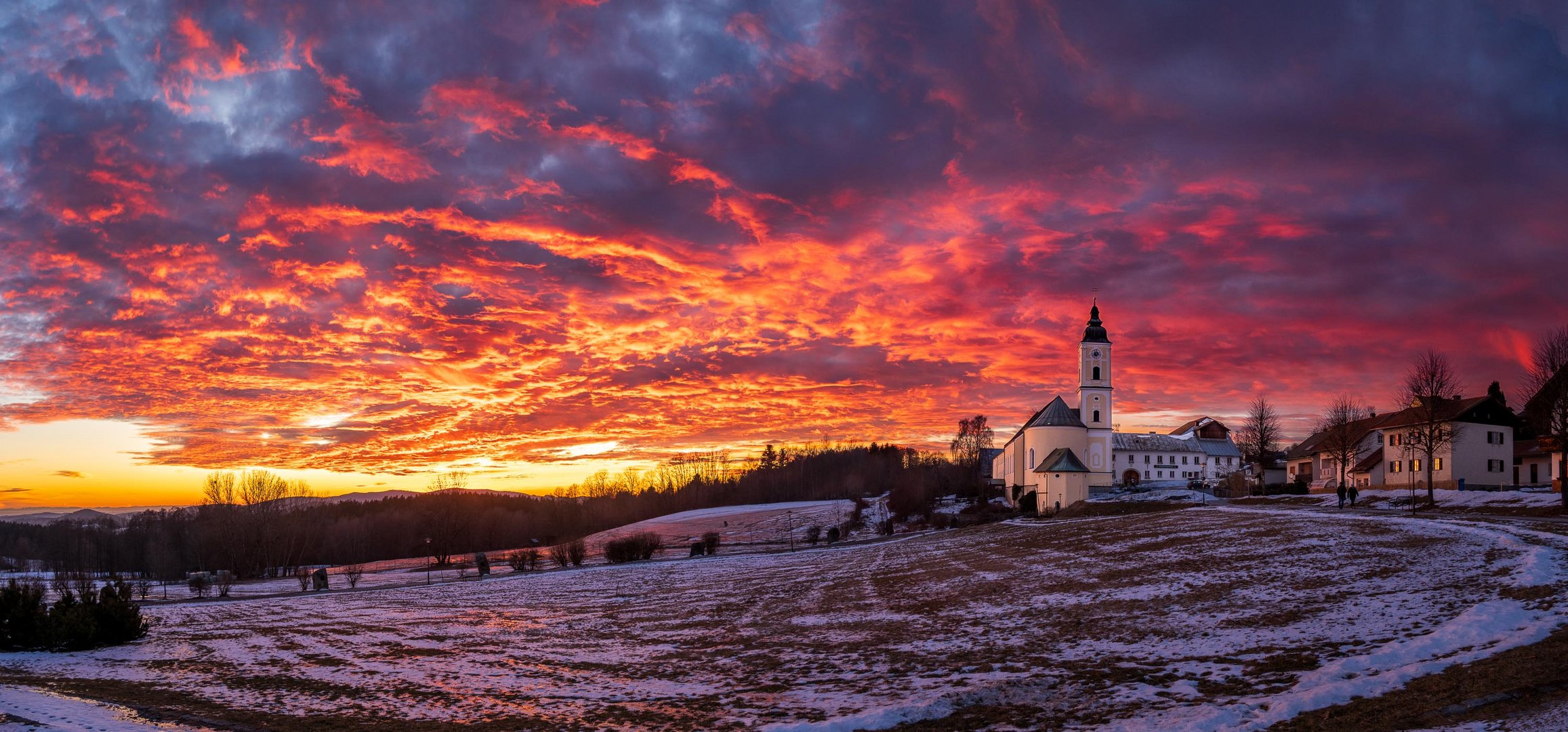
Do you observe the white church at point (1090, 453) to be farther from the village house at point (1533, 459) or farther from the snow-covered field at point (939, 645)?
the snow-covered field at point (939, 645)

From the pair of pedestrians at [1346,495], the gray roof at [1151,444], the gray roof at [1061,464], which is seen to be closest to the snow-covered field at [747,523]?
the gray roof at [1061,464]

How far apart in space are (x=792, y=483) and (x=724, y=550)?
123 meters

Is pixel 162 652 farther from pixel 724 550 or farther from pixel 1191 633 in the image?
pixel 724 550

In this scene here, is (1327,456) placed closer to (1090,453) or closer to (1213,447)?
(1090,453)

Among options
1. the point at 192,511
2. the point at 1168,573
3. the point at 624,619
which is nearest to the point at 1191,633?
the point at 1168,573

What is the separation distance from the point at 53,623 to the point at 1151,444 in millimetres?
111238

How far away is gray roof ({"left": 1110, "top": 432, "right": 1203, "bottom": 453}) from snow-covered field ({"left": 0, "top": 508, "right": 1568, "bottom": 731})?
259 ft

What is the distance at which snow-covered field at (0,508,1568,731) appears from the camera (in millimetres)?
13945

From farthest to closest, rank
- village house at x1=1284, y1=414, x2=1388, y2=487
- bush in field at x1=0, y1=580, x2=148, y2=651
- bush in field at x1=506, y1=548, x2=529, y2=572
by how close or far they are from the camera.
A: village house at x1=1284, y1=414, x2=1388, y2=487, bush in field at x1=506, y1=548, x2=529, y2=572, bush in field at x1=0, y1=580, x2=148, y2=651

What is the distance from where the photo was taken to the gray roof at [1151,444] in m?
113

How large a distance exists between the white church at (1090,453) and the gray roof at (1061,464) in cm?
9

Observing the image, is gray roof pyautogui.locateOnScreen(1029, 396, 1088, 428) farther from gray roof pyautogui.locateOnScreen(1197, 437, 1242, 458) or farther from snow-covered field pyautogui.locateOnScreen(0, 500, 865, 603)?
gray roof pyautogui.locateOnScreen(1197, 437, 1242, 458)

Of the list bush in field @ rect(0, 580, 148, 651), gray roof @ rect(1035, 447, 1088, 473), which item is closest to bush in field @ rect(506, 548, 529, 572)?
bush in field @ rect(0, 580, 148, 651)

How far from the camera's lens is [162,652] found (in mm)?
24562
